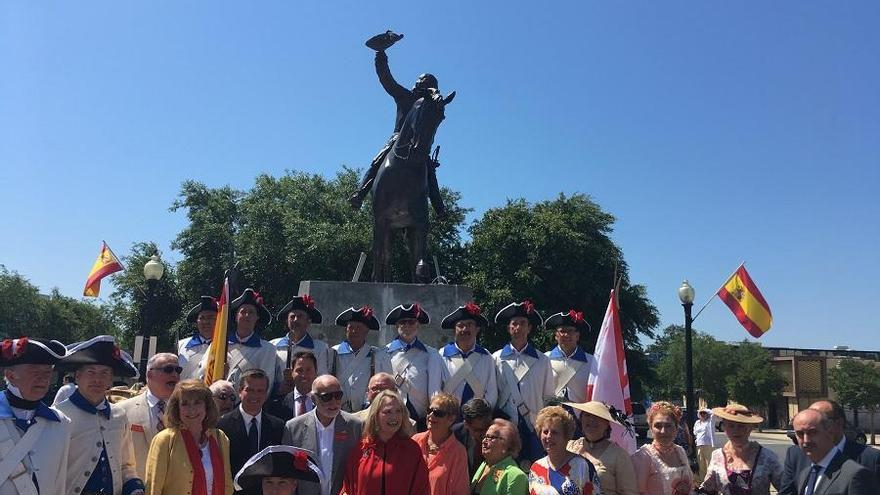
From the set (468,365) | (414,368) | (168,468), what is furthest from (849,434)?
(168,468)

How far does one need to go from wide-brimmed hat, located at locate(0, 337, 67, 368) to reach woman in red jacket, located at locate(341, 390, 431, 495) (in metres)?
1.99

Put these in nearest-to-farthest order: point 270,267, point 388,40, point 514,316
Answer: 1. point 514,316
2. point 388,40
3. point 270,267

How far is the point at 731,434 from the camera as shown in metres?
5.59

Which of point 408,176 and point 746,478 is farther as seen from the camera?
point 408,176

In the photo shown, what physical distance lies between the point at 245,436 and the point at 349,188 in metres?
32.4

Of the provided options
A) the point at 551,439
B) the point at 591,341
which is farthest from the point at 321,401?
the point at 591,341

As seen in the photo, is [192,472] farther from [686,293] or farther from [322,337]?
[686,293]

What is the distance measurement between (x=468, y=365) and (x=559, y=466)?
2352 mm

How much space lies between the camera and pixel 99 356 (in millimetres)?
4477

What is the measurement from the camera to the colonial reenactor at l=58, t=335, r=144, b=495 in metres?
4.38

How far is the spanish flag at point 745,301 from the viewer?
59.7 feet

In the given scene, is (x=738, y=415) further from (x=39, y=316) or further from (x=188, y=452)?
(x=39, y=316)

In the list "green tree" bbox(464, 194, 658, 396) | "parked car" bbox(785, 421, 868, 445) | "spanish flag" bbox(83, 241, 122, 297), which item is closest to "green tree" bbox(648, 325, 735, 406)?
"green tree" bbox(464, 194, 658, 396)

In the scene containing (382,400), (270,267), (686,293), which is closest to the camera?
(382,400)
